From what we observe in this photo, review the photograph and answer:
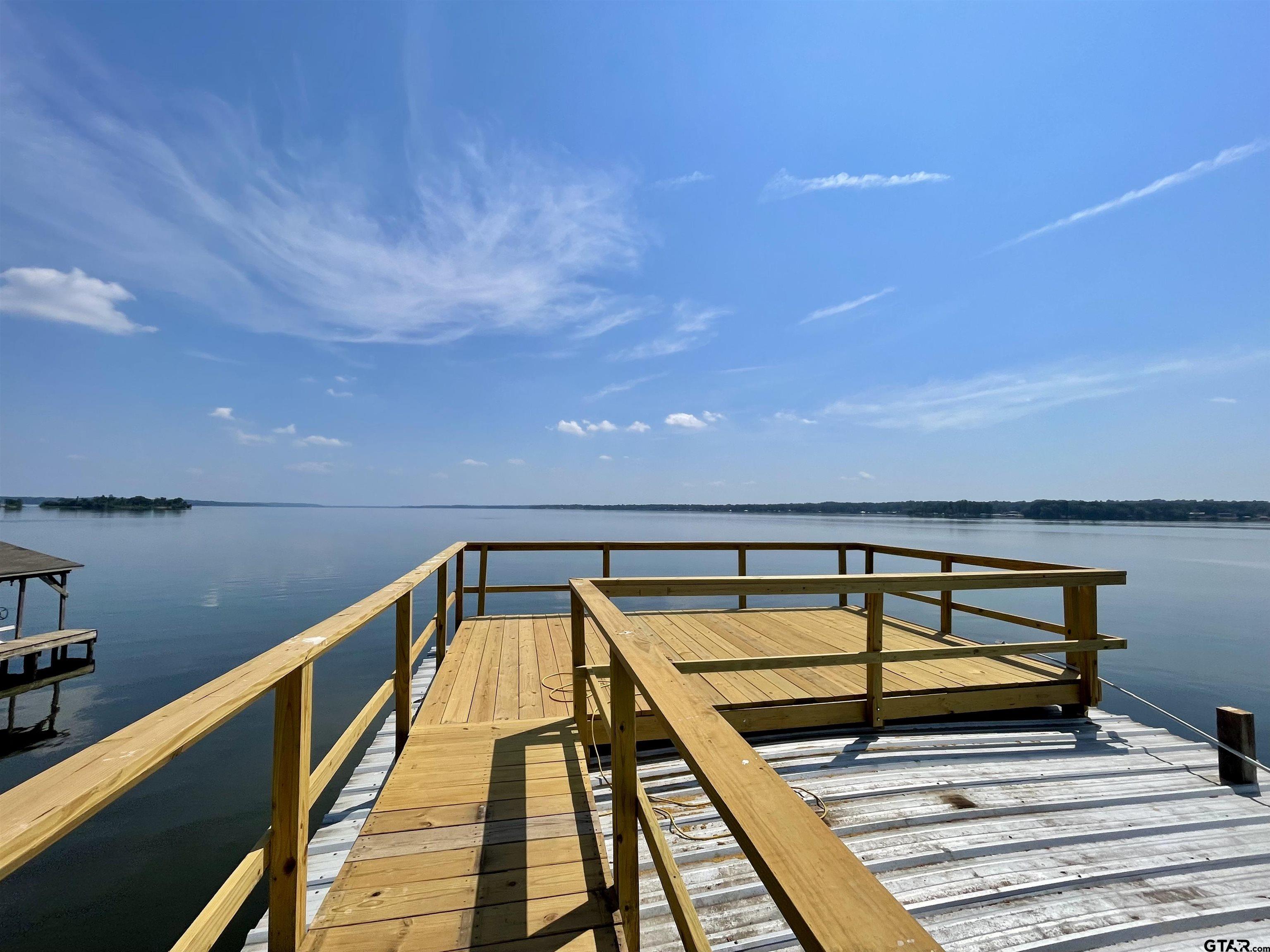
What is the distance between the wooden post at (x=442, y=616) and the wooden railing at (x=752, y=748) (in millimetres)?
1955

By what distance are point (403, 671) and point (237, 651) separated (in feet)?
42.1

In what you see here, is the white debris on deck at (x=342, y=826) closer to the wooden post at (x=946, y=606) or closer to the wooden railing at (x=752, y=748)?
the wooden railing at (x=752, y=748)

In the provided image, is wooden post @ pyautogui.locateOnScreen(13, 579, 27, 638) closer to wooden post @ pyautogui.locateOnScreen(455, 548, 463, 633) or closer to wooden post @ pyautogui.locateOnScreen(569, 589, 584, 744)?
wooden post @ pyautogui.locateOnScreen(455, 548, 463, 633)

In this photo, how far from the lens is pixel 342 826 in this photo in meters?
3.11

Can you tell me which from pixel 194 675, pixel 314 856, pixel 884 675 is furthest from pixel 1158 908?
pixel 194 675

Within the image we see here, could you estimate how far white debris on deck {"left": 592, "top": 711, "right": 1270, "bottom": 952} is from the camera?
86.7 inches

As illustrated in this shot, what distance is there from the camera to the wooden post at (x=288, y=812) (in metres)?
1.63

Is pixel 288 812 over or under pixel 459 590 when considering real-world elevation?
over

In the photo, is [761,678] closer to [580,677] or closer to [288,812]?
[580,677]

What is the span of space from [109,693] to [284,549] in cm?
3154

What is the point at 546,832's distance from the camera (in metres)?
2.33

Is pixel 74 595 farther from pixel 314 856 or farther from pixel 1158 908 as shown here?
pixel 1158 908

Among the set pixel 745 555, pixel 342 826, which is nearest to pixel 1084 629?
pixel 745 555

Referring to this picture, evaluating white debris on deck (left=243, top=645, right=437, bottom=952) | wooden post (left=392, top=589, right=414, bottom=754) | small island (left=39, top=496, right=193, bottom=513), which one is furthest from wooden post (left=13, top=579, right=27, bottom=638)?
small island (left=39, top=496, right=193, bottom=513)
